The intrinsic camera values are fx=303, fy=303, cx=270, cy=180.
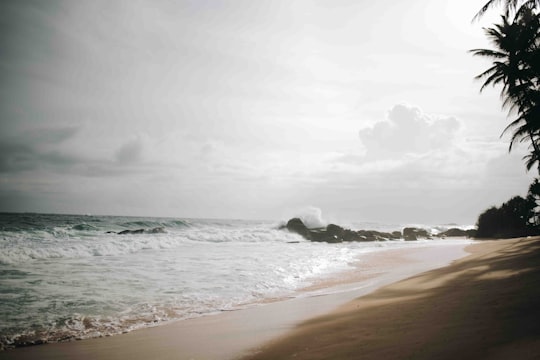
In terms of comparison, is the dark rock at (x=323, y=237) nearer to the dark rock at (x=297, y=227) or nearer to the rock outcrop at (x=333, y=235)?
the rock outcrop at (x=333, y=235)

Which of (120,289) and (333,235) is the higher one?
(120,289)

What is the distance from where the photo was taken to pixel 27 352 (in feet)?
15.4

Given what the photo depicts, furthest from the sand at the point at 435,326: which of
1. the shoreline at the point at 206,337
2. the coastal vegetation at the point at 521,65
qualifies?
the coastal vegetation at the point at 521,65

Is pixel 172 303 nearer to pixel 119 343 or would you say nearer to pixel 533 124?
pixel 119 343

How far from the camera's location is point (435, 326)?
436 cm

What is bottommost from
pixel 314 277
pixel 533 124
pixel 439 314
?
pixel 314 277

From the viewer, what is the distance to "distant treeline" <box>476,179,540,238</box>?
30953mm

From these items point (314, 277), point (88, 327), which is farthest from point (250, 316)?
point (314, 277)

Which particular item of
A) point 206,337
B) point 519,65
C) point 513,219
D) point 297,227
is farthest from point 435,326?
point 513,219

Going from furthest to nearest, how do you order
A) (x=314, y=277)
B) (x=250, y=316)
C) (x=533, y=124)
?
(x=533, y=124) < (x=314, y=277) < (x=250, y=316)

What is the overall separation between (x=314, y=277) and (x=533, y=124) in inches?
630

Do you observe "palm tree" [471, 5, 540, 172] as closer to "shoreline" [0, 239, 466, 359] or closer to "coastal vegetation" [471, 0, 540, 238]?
"coastal vegetation" [471, 0, 540, 238]

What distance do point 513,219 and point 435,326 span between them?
3834 centimetres

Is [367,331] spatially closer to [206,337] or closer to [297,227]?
[206,337]
